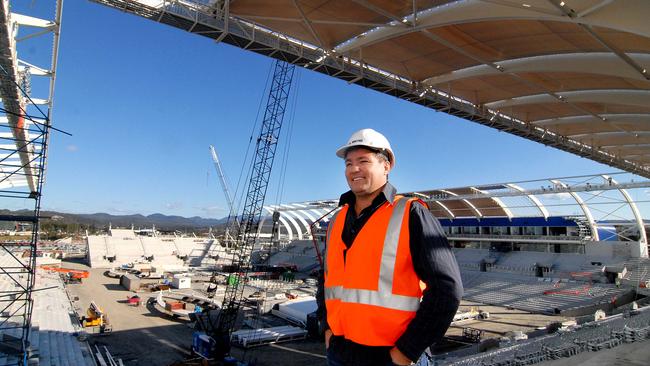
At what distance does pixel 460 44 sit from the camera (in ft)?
45.0

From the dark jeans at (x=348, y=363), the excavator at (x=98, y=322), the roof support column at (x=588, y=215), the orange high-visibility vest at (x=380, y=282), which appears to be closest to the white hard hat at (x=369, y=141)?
the orange high-visibility vest at (x=380, y=282)

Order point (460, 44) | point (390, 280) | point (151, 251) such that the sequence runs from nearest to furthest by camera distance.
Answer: point (390, 280), point (460, 44), point (151, 251)

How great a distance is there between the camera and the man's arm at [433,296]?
2.13 meters

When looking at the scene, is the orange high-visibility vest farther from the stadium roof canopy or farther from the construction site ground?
the construction site ground

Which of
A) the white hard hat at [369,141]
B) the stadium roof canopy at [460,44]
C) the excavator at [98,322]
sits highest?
the stadium roof canopy at [460,44]

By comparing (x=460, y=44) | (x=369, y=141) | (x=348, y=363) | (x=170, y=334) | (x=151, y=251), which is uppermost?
(x=460, y=44)

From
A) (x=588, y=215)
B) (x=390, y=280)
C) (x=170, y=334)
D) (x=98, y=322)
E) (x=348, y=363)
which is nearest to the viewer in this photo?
(x=390, y=280)

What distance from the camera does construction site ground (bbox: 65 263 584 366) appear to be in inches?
787

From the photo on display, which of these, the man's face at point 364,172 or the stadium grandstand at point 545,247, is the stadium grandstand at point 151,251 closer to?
the stadium grandstand at point 545,247

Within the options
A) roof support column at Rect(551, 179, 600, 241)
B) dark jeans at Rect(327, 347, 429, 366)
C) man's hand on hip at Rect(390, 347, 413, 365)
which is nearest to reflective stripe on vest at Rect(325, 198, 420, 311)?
man's hand on hip at Rect(390, 347, 413, 365)

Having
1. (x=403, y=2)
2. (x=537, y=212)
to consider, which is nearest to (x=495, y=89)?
(x=403, y=2)

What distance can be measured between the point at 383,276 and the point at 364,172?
0.70 metres

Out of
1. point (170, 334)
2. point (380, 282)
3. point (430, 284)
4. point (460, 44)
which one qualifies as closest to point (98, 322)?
point (170, 334)

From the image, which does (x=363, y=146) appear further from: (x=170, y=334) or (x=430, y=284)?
(x=170, y=334)
